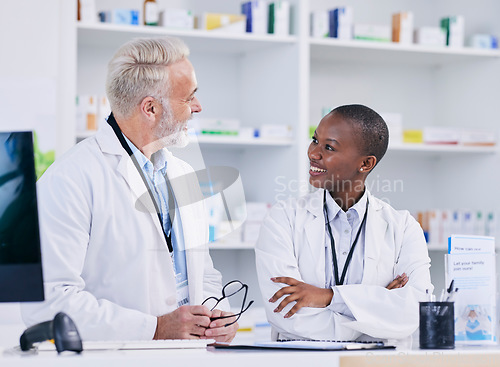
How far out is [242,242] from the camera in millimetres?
3475

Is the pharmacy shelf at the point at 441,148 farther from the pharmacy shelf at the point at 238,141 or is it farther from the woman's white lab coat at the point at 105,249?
the woman's white lab coat at the point at 105,249

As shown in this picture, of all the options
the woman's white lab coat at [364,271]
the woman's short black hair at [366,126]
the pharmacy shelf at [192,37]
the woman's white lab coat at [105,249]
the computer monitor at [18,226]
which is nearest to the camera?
the computer monitor at [18,226]

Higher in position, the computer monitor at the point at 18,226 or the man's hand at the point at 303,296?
the computer monitor at the point at 18,226

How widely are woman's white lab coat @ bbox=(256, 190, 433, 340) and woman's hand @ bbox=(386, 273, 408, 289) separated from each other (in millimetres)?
16

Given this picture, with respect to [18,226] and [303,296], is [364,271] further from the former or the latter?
[18,226]

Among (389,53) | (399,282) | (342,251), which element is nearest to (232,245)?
(389,53)

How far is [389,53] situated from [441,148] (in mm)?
591

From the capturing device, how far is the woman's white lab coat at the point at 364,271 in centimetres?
179

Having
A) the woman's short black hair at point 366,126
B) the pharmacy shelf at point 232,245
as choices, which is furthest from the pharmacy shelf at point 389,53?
the woman's short black hair at point 366,126

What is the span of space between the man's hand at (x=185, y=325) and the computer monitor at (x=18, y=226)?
1.45 ft

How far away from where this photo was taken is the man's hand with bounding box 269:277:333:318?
1.84m

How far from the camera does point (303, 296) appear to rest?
185 centimetres

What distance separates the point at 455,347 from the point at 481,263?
21 cm

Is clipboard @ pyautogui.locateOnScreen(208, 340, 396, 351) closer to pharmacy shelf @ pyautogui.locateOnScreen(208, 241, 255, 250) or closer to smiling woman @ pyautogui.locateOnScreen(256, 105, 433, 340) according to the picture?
smiling woman @ pyautogui.locateOnScreen(256, 105, 433, 340)
